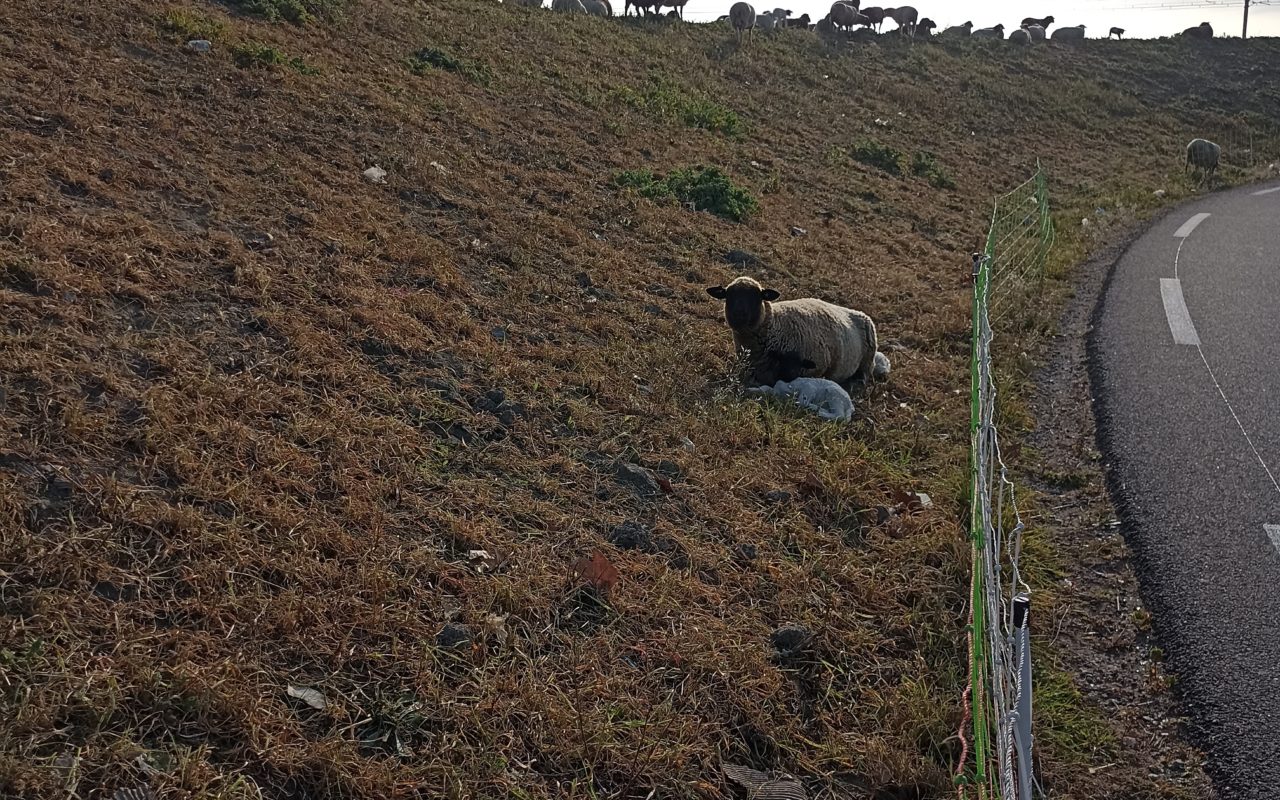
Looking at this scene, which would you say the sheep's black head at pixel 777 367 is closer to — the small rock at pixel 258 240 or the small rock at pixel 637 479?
the small rock at pixel 637 479

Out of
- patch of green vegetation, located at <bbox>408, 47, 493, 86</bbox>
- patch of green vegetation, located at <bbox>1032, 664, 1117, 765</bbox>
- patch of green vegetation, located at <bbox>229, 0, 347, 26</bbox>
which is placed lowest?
patch of green vegetation, located at <bbox>1032, 664, 1117, 765</bbox>

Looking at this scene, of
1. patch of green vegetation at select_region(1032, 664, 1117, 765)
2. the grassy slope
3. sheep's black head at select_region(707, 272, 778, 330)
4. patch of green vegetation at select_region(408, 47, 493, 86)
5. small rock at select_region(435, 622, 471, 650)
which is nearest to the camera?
the grassy slope

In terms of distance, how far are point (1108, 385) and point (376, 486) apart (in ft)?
20.4

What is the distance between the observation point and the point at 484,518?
15.4 feet

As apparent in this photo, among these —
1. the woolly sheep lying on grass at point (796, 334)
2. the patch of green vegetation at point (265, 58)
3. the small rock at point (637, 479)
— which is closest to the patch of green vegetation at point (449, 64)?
the patch of green vegetation at point (265, 58)

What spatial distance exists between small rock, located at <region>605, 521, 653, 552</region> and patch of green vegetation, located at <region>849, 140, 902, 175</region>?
14.3 metres

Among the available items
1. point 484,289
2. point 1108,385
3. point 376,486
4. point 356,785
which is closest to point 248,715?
point 356,785

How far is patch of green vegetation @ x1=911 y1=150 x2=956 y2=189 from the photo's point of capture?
58.5ft

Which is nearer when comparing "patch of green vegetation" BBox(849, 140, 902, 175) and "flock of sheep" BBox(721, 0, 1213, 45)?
"patch of green vegetation" BBox(849, 140, 902, 175)

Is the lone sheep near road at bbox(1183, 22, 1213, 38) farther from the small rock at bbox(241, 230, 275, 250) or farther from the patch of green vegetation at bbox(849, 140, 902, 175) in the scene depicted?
the small rock at bbox(241, 230, 275, 250)

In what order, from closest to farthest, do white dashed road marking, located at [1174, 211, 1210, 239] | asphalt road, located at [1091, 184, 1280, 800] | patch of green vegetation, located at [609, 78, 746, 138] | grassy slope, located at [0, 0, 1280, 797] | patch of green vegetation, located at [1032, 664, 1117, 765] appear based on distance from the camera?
grassy slope, located at [0, 0, 1280, 797]
patch of green vegetation, located at [1032, 664, 1117, 765]
asphalt road, located at [1091, 184, 1280, 800]
white dashed road marking, located at [1174, 211, 1210, 239]
patch of green vegetation, located at [609, 78, 746, 138]

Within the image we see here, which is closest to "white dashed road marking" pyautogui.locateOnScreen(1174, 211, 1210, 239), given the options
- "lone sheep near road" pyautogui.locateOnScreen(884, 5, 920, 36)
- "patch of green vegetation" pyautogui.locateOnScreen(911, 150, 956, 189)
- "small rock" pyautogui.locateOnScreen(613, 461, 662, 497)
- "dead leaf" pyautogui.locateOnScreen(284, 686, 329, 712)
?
"patch of green vegetation" pyautogui.locateOnScreen(911, 150, 956, 189)

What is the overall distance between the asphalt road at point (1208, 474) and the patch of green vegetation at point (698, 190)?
4.46 metres

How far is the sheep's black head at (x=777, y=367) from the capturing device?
7.66 m
